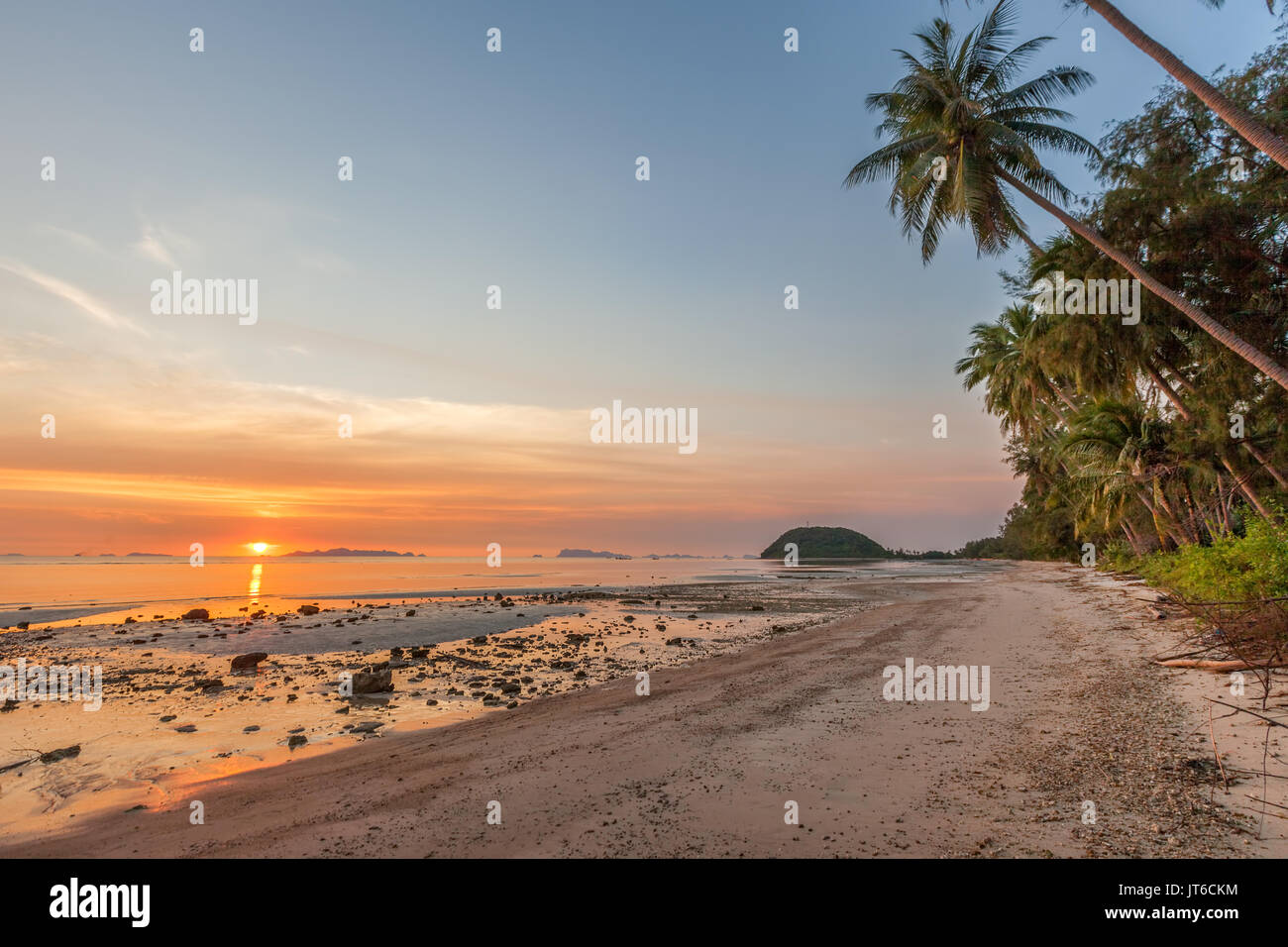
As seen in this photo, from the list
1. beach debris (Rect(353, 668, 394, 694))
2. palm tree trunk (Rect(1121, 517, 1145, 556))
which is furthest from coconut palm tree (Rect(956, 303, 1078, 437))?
beach debris (Rect(353, 668, 394, 694))

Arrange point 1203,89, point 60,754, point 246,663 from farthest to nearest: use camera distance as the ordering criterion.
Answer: point 246,663
point 1203,89
point 60,754

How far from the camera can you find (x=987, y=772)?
21.8 ft

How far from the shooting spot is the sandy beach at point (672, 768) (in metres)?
5.29

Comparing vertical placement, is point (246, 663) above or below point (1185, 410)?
below

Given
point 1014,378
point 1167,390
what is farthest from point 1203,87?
point 1014,378

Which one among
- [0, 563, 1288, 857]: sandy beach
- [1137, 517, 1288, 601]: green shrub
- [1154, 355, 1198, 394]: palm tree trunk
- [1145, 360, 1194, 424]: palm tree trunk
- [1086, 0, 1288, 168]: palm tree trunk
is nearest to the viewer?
[0, 563, 1288, 857]: sandy beach

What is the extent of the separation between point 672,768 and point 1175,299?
59.7ft

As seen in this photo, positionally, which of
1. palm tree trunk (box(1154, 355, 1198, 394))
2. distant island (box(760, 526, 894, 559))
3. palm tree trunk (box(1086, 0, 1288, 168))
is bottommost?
distant island (box(760, 526, 894, 559))

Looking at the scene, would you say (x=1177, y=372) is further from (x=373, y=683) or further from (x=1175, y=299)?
(x=373, y=683)

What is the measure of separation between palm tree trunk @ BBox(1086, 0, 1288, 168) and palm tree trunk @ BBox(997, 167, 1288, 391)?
14.5ft

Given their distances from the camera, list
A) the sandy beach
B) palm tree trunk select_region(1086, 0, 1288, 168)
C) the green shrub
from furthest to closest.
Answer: the green shrub < palm tree trunk select_region(1086, 0, 1288, 168) < the sandy beach

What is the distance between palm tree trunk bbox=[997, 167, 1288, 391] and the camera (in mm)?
Result: 14281

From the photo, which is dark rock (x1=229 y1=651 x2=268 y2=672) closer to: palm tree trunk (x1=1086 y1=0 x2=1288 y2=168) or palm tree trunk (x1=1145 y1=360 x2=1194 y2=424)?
palm tree trunk (x1=1086 y1=0 x2=1288 y2=168)

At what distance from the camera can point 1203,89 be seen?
39.3ft
